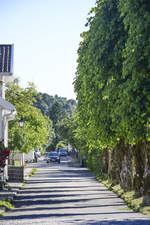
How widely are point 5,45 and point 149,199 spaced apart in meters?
16.5

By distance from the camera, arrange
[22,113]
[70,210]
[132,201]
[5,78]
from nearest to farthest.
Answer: [70,210]
[132,201]
[5,78]
[22,113]

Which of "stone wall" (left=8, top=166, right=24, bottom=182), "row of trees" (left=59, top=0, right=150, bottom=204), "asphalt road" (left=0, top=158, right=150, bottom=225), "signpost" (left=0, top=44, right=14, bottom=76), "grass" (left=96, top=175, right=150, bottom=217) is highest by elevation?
"signpost" (left=0, top=44, right=14, bottom=76)

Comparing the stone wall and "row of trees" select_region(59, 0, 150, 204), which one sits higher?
"row of trees" select_region(59, 0, 150, 204)

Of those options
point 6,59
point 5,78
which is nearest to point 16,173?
point 5,78

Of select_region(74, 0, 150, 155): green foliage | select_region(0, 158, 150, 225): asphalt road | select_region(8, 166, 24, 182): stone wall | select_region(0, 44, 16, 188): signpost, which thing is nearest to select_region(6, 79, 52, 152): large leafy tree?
select_region(8, 166, 24, 182): stone wall

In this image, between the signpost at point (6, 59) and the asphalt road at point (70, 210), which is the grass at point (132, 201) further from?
the signpost at point (6, 59)

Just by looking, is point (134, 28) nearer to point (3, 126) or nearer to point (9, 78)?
point (3, 126)

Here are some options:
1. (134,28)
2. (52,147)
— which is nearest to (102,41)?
(134,28)

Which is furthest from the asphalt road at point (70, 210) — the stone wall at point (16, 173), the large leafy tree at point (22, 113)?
the large leafy tree at point (22, 113)

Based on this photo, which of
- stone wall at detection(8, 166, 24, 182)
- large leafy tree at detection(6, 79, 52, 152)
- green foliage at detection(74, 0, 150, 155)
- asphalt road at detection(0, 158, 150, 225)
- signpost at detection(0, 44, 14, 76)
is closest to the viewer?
green foliage at detection(74, 0, 150, 155)

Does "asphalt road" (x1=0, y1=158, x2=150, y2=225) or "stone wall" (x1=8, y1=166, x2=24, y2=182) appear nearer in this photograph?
"asphalt road" (x1=0, y1=158, x2=150, y2=225)

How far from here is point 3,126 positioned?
24.9 metres

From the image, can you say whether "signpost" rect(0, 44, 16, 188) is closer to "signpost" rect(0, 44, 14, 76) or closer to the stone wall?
"signpost" rect(0, 44, 14, 76)

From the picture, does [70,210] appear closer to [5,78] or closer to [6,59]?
[5,78]
